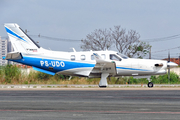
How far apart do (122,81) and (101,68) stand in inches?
364

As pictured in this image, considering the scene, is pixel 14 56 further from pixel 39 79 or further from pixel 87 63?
pixel 39 79

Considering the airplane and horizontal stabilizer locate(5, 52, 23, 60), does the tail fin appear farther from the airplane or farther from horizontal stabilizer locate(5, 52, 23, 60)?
horizontal stabilizer locate(5, 52, 23, 60)

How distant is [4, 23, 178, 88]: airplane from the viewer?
21.0 m

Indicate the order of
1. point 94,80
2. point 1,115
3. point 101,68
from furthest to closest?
point 94,80, point 101,68, point 1,115

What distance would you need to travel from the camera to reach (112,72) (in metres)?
21.2

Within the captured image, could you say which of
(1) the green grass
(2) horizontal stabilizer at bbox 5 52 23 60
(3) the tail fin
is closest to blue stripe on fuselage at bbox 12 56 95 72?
(2) horizontal stabilizer at bbox 5 52 23 60

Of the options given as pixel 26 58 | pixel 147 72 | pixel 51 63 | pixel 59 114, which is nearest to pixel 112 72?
pixel 147 72

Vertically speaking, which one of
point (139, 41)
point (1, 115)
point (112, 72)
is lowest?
point (1, 115)

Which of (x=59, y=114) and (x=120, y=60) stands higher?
(x=120, y=60)

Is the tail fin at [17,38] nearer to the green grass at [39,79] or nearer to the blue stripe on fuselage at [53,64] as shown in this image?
the blue stripe on fuselage at [53,64]

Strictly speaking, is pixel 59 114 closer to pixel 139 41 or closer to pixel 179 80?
pixel 179 80

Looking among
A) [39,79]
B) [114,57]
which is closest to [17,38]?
[114,57]

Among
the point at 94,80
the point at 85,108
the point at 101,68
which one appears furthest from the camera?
the point at 94,80

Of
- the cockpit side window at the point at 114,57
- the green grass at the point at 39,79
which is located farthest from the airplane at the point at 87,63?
the green grass at the point at 39,79
